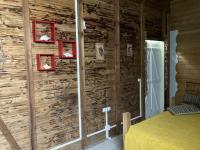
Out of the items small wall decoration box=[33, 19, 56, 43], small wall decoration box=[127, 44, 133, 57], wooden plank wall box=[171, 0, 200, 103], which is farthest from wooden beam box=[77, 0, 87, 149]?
wooden plank wall box=[171, 0, 200, 103]

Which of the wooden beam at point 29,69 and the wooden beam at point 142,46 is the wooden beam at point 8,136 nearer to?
the wooden beam at point 29,69

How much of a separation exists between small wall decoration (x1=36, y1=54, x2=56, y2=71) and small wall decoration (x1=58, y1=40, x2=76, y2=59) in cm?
15

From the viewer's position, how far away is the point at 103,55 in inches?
142

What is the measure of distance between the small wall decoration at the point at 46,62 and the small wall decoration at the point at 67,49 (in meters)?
0.15

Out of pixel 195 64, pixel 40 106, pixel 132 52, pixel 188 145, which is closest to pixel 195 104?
pixel 195 64

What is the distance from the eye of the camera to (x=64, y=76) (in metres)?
3.04

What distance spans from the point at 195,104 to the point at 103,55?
203 cm

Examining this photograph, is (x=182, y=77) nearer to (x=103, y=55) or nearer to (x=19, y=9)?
(x=103, y=55)

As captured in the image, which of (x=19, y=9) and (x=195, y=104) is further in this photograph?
(x=195, y=104)

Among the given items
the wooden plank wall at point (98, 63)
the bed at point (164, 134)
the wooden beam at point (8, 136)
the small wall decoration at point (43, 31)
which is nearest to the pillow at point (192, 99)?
the bed at point (164, 134)

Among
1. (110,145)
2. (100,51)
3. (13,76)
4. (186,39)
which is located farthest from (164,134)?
(186,39)

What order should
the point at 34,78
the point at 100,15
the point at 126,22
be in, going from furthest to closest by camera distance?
the point at 126,22, the point at 100,15, the point at 34,78

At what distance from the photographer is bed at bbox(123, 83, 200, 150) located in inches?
85.5

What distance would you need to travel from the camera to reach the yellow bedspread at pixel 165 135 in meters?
2.17
